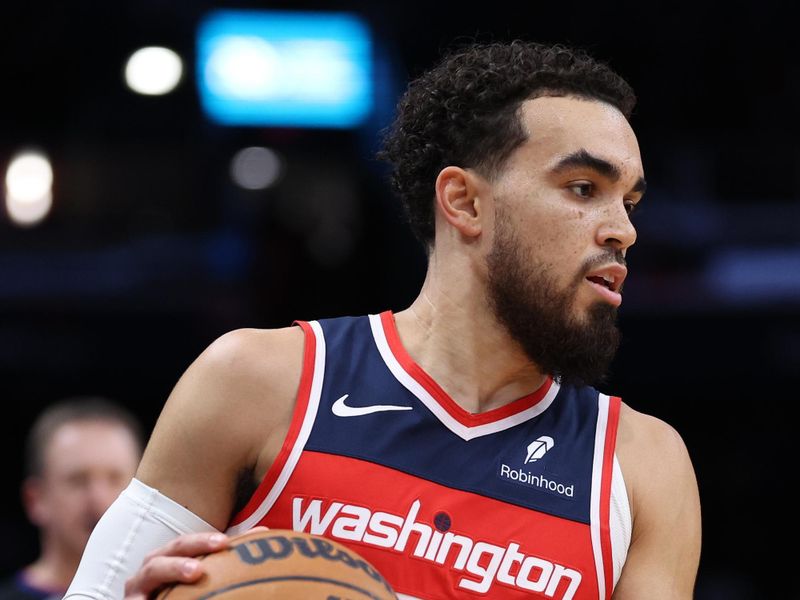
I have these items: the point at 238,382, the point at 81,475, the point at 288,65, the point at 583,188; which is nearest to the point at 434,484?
the point at 238,382

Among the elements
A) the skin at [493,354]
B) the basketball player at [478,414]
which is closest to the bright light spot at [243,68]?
the basketball player at [478,414]

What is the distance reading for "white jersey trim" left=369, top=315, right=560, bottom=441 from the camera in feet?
8.91

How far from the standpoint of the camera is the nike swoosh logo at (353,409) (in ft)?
8.71

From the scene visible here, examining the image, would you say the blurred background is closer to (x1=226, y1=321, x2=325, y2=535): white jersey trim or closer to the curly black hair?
the curly black hair

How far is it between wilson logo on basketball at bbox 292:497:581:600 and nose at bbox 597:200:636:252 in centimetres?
69

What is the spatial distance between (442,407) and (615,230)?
53 centimetres

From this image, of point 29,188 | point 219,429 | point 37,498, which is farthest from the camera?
point 29,188

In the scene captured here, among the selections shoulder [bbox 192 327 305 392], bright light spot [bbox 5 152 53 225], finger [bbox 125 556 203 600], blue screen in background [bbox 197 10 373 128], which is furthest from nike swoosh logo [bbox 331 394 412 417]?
bright light spot [bbox 5 152 53 225]

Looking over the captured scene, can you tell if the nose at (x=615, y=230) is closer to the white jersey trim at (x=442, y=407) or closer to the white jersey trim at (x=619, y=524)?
the white jersey trim at (x=442, y=407)

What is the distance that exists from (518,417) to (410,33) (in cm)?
739

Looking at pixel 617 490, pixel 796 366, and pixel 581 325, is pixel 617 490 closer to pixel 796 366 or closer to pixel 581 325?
pixel 581 325

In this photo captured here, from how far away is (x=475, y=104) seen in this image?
2.93 meters

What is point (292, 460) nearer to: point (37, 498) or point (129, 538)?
point (129, 538)

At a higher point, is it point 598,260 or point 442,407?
point 598,260
